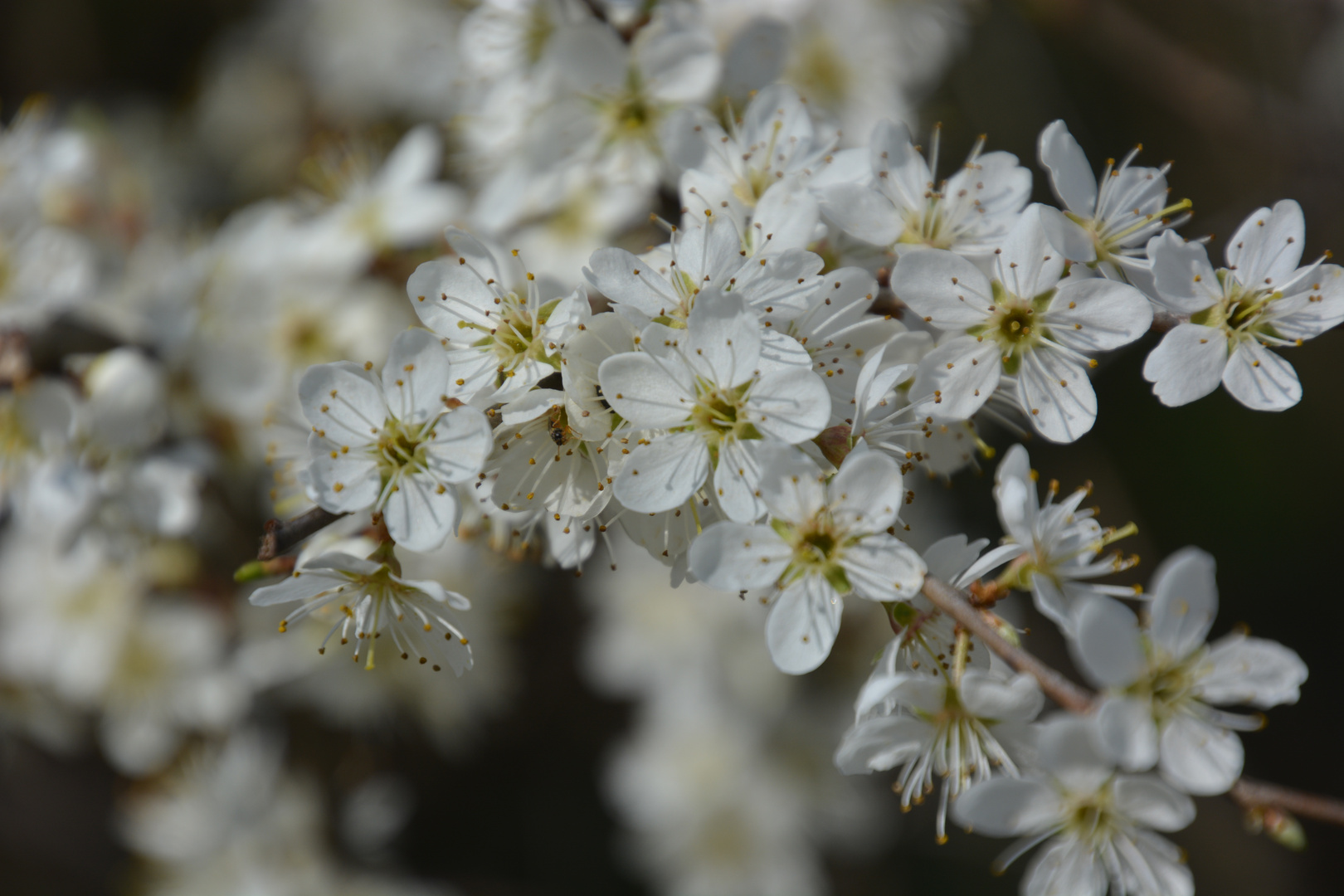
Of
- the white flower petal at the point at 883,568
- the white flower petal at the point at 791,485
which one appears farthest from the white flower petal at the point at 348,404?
the white flower petal at the point at 883,568

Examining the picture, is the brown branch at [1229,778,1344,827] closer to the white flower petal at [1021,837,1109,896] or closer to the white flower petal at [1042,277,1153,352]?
the white flower petal at [1021,837,1109,896]

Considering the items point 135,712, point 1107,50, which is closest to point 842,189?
point 135,712

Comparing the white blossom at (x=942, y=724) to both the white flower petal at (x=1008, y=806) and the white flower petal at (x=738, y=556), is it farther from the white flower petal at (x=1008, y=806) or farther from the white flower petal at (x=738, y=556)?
the white flower petal at (x=738, y=556)

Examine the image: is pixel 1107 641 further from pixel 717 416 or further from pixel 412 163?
pixel 412 163

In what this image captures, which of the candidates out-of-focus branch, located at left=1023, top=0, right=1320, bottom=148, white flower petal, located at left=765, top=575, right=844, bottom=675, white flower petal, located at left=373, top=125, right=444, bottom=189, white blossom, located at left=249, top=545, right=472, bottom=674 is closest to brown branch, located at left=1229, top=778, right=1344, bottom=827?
white flower petal, located at left=765, top=575, right=844, bottom=675

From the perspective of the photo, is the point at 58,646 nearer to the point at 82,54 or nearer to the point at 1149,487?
the point at 82,54
